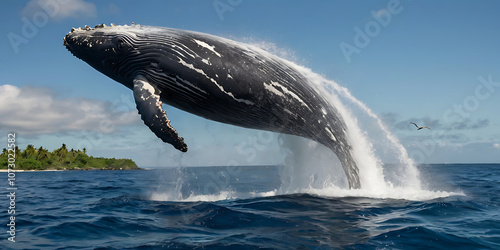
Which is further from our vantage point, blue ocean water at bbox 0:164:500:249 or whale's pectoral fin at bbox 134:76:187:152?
whale's pectoral fin at bbox 134:76:187:152

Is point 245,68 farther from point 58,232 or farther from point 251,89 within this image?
point 58,232

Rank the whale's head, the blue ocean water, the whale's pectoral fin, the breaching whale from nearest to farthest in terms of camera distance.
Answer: the blue ocean water → the whale's pectoral fin → the breaching whale → the whale's head

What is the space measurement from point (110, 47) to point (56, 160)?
10545cm

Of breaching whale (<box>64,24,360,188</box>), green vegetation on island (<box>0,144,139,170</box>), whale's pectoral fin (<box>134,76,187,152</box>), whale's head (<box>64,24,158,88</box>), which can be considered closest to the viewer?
whale's pectoral fin (<box>134,76,187,152</box>)

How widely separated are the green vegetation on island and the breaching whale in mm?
90788

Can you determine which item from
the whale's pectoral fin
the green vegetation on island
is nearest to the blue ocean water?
the whale's pectoral fin

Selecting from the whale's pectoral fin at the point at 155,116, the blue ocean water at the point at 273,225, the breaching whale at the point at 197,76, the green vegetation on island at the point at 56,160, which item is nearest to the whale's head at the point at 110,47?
the breaching whale at the point at 197,76

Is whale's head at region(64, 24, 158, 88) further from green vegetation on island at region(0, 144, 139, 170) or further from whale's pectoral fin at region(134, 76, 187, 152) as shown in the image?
green vegetation on island at region(0, 144, 139, 170)

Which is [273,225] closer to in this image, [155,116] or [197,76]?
[155,116]

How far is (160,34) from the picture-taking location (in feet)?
28.3

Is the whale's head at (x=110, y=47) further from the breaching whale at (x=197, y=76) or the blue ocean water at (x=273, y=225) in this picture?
the blue ocean water at (x=273, y=225)

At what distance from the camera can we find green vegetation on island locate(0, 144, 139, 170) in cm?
8800

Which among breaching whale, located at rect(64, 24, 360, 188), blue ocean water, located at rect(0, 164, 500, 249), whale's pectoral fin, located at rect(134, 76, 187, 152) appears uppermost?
breaching whale, located at rect(64, 24, 360, 188)

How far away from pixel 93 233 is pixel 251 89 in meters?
4.93
